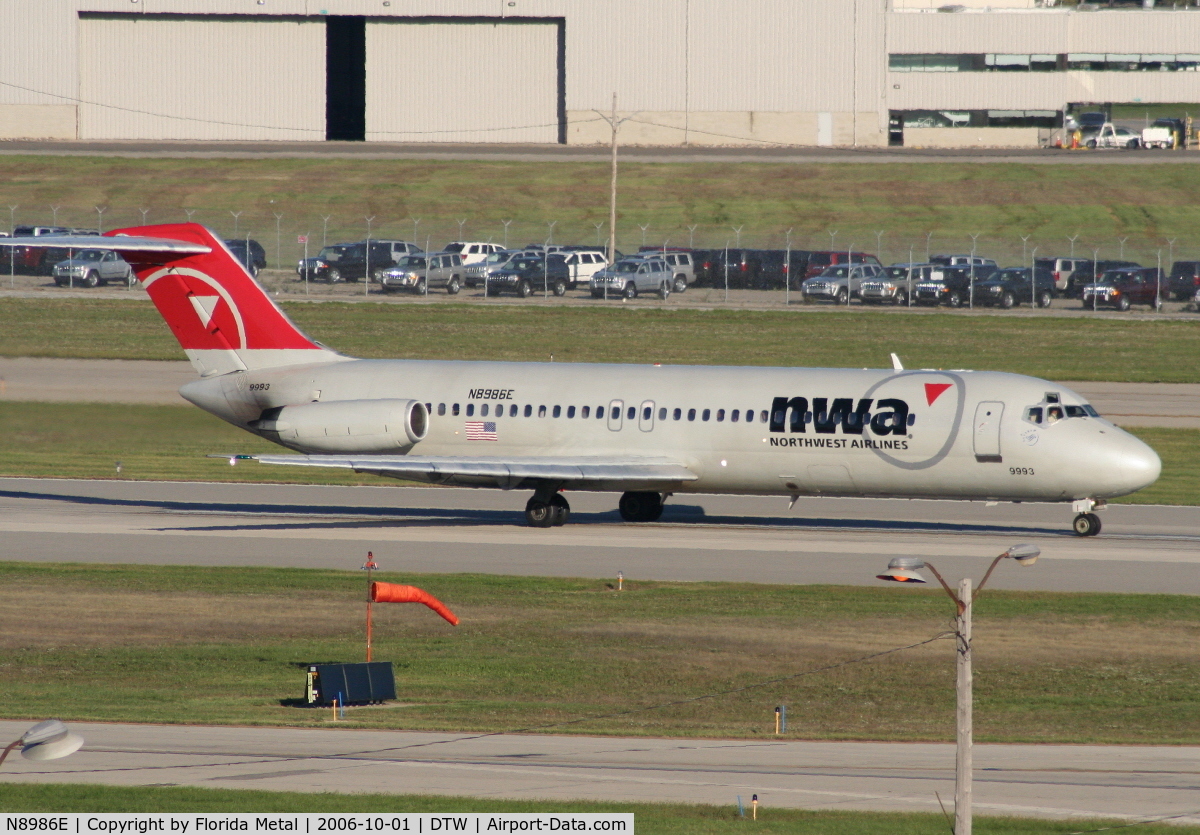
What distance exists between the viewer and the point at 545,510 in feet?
128

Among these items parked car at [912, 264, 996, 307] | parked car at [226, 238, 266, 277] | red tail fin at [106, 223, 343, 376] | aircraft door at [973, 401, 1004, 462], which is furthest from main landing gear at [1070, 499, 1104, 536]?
parked car at [226, 238, 266, 277]

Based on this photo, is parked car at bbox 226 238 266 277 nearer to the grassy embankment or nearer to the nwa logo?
the grassy embankment

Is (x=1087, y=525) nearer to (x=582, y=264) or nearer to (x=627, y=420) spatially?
(x=627, y=420)

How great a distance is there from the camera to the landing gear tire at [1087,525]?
3706cm

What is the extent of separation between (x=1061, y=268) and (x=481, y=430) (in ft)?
173

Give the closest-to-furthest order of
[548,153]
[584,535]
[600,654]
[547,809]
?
[547,809] < [600,654] < [584,535] < [548,153]

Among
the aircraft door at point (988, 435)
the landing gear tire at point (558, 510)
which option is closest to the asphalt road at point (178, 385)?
the landing gear tire at point (558, 510)

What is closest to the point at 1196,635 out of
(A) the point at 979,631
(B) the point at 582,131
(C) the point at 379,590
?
(A) the point at 979,631

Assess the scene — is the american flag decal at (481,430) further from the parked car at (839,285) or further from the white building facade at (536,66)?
the white building facade at (536,66)

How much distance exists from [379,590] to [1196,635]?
13532 mm

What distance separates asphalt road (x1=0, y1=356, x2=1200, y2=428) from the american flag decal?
15865 mm

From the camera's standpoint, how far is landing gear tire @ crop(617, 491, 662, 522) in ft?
133

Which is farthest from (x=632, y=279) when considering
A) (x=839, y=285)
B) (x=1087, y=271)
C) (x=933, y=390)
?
(x=933, y=390)

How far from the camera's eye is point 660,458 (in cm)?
3800
